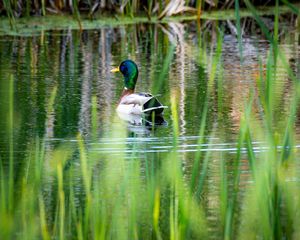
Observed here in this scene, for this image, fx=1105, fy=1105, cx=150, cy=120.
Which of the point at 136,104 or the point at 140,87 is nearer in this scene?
the point at 136,104

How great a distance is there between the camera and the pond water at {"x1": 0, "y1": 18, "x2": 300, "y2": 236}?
5953 mm

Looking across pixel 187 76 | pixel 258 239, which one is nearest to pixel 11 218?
pixel 258 239

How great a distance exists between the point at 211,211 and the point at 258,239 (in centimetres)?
60

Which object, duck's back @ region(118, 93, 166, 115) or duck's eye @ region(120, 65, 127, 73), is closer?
duck's back @ region(118, 93, 166, 115)

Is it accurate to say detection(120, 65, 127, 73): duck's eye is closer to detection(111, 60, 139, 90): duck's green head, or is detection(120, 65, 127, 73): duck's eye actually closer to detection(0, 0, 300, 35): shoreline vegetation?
detection(111, 60, 139, 90): duck's green head

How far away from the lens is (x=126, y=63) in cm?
844

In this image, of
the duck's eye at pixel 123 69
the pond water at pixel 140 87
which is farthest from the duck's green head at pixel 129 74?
the pond water at pixel 140 87

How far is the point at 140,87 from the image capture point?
880cm

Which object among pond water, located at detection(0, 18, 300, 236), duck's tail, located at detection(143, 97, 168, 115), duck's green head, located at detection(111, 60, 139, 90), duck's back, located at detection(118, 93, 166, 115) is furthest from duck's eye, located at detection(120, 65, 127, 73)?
duck's tail, located at detection(143, 97, 168, 115)

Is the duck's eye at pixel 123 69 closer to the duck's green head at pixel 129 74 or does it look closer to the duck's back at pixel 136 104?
the duck's green head at pixel 129 74

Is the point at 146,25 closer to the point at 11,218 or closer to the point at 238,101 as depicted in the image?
the point at 238,101

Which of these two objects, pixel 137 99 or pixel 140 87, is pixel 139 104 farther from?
pixel 140 87

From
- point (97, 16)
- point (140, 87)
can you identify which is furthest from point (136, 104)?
point (97, 16)

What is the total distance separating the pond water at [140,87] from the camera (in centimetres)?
595
